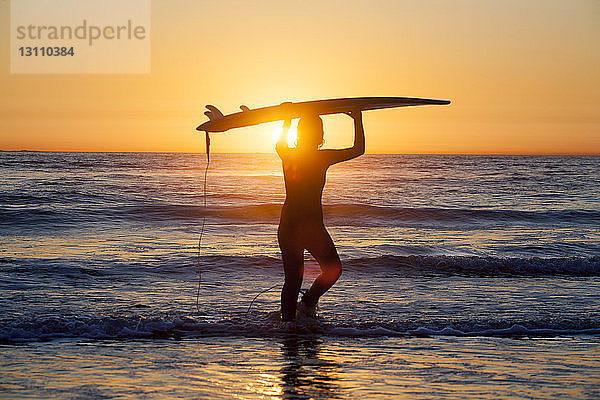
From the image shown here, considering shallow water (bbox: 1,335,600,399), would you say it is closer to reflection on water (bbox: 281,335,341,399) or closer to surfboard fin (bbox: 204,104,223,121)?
reflection on water (bbox: 281,335,341,399)

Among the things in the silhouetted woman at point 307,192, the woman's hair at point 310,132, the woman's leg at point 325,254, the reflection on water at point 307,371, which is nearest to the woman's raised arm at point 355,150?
the silhouetted woman at point 307,192

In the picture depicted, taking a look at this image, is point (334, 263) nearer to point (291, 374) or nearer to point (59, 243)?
point (291, 374)

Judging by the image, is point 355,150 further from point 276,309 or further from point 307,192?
point 276,309

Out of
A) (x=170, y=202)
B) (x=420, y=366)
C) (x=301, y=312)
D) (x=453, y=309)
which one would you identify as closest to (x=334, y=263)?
(x=301, y=312)

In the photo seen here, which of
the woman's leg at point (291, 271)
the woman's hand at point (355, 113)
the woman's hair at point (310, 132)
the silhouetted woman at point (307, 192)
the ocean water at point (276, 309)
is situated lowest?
the ocean water at point (276, 309)

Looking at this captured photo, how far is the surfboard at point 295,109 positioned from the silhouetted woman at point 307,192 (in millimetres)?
112

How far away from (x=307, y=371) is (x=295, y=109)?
2.61 meters

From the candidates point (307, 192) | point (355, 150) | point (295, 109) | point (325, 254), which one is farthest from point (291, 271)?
point (295, 109)

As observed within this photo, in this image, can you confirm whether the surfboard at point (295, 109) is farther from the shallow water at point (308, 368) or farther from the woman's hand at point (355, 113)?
the shallow water at point (308, 368)

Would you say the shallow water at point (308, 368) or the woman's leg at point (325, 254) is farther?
the woman's leg at point (325, 254)

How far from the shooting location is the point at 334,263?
7.02 meters

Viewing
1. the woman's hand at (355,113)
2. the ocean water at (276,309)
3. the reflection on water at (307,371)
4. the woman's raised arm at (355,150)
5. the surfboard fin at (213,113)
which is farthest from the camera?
the surfboard fin at (213,113)

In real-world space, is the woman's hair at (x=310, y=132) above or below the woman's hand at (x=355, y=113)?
below

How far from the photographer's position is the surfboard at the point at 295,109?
265 inches
